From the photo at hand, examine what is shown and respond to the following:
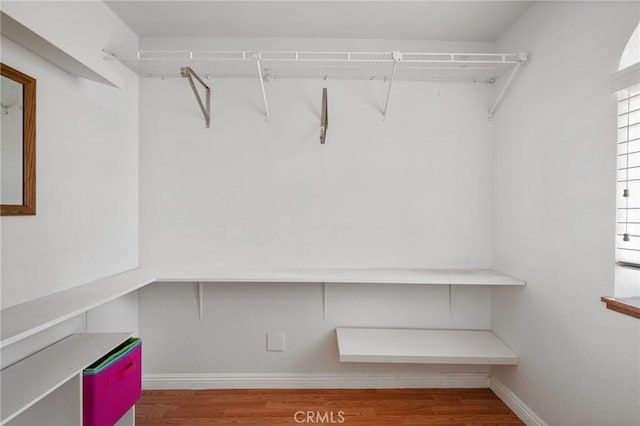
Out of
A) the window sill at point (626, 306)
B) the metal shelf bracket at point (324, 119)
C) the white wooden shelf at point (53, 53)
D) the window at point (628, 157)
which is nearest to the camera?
the window sill at point (626, 306)

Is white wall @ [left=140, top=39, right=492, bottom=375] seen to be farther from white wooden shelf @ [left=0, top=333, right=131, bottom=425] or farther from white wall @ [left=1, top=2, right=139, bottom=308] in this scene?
white wooden shelf @ [left=0, top=333, right=131, bottom=425]

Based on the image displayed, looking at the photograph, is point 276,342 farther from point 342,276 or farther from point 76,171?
point 76,171

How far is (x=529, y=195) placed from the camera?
1.93 m

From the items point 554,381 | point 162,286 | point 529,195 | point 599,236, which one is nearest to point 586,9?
point 529,195

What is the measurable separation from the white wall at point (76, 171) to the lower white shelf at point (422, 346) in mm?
1542

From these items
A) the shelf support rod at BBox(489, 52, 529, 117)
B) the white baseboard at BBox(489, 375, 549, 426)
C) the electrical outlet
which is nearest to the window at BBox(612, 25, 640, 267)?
the shelf support rod at BBox(489, 52, 529, 117)

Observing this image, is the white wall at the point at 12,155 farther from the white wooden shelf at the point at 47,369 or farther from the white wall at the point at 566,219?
the white wall at the point at 566,219

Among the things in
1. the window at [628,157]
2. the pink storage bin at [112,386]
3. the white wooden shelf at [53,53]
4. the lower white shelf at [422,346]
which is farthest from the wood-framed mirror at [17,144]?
the window at [628,157]

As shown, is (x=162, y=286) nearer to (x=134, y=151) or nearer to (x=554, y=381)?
(x=134, y=151)

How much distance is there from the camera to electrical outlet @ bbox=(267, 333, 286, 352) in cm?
231

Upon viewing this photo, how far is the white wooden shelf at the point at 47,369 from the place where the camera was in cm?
115

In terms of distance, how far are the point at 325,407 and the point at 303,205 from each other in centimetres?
131

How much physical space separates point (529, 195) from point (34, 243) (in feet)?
8.38

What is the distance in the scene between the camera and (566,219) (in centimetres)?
166
